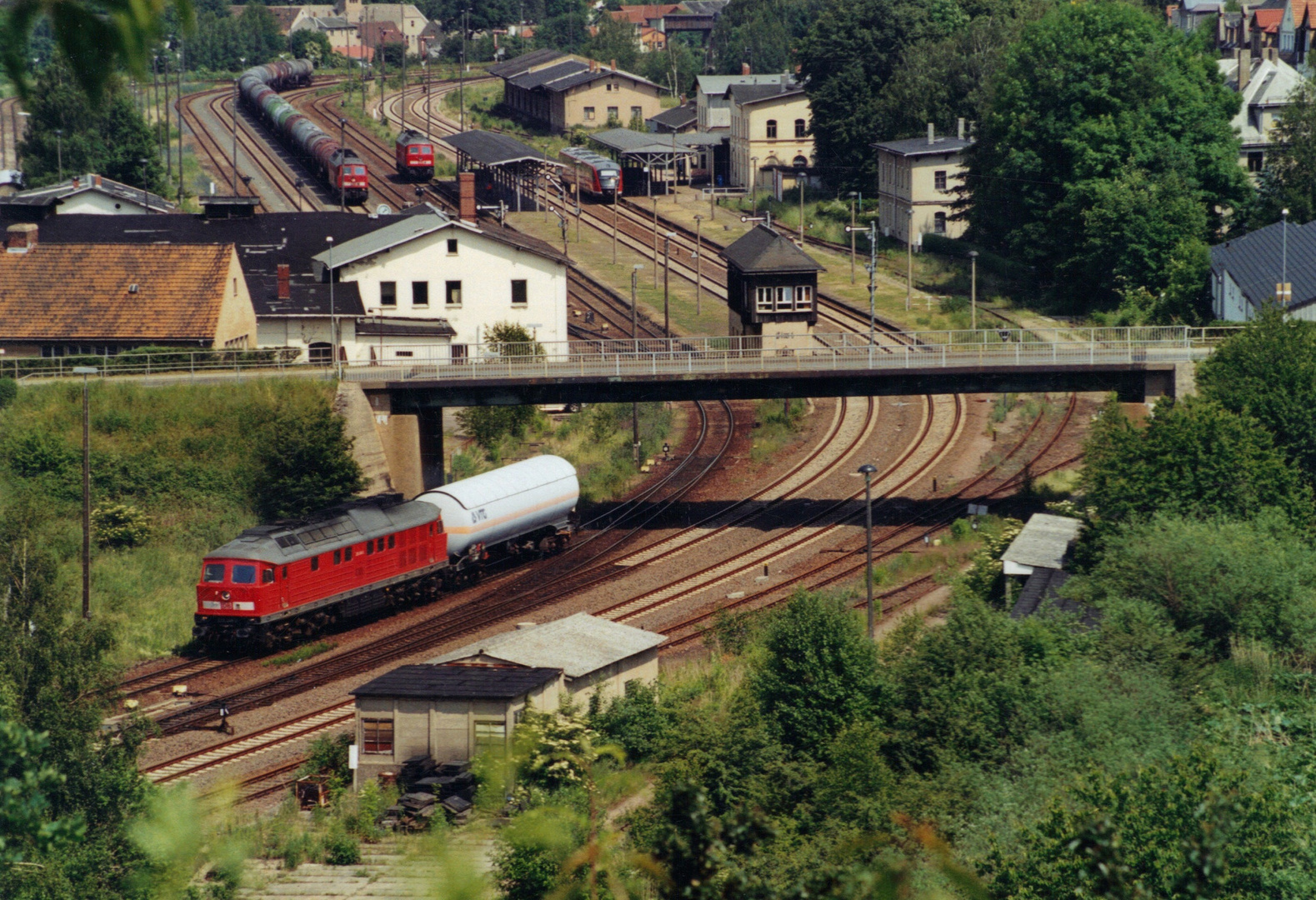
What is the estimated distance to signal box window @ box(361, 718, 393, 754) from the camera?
112ft

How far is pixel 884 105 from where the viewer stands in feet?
340

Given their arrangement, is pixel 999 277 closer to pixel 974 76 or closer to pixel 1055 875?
pixel 974 76

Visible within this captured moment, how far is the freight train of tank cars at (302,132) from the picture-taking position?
96000 mm

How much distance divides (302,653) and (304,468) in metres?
11.0

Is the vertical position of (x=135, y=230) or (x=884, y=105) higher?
(x=884, y=105)

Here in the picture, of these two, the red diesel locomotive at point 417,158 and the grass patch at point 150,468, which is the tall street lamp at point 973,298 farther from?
the red diesel locomotive at point 417,158

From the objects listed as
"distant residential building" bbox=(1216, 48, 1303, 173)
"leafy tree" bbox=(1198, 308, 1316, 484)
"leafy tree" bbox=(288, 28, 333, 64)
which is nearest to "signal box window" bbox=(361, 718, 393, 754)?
"leafy tree" bbox=(1198, 308, 1316, 484)

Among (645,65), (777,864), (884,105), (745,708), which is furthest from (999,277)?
(645,65)

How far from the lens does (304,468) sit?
52.7m

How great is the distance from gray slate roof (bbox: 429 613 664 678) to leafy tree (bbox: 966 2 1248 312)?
1845 inches

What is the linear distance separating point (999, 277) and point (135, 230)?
4458cm

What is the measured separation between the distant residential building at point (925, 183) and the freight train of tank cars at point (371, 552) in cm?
4762

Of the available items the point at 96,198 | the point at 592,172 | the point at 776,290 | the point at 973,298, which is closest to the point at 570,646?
the point at 776,290

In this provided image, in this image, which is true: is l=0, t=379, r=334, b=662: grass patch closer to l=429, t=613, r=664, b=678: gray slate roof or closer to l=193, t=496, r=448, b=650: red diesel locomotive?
l=193, t=496, r=448, b=650: red diesel locomotive
